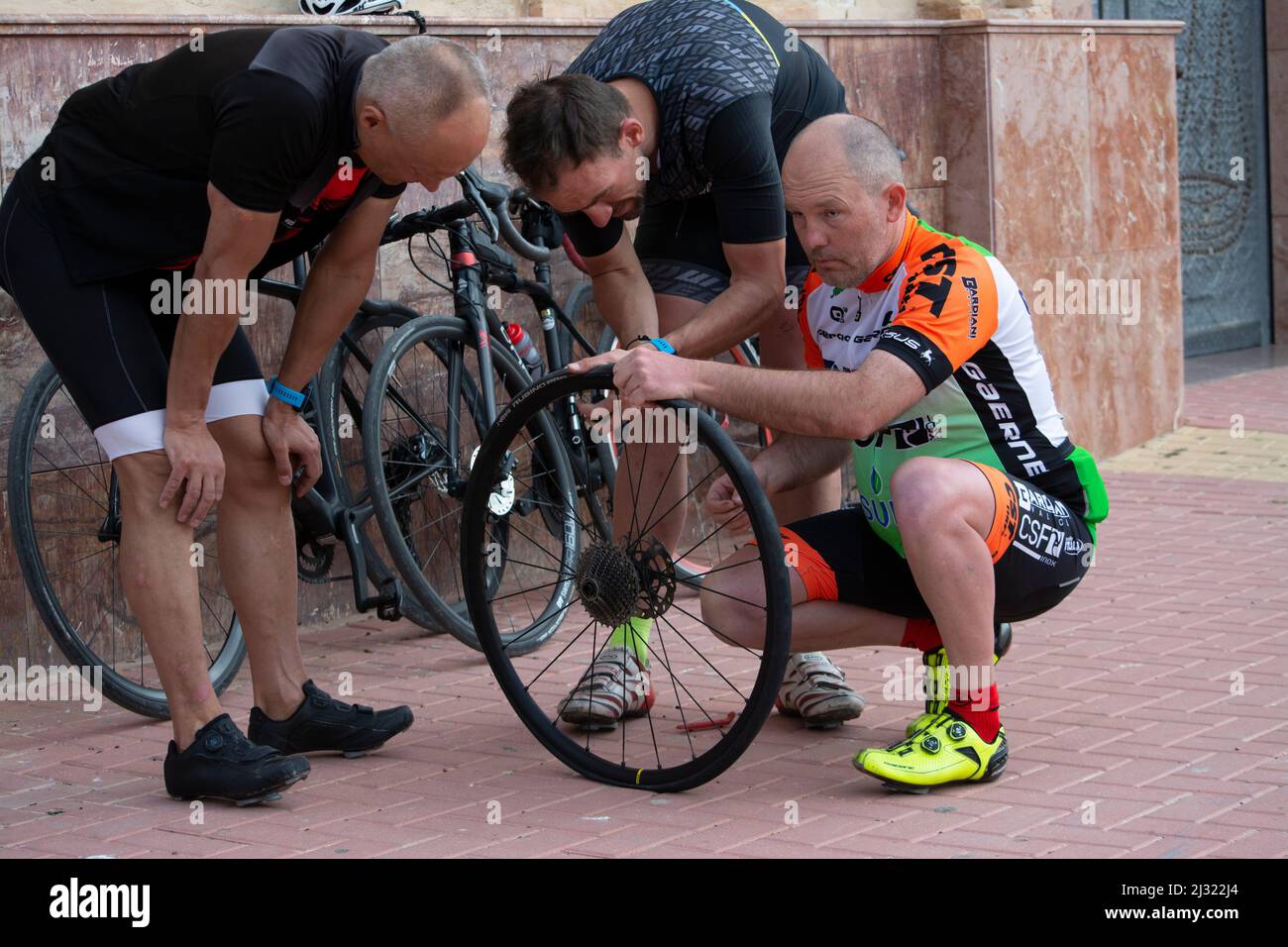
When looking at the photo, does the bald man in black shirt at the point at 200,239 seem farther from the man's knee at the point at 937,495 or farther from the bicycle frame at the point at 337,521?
the man's knee at the point at 937,495

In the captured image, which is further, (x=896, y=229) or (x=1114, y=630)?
(x=1114, y=630)

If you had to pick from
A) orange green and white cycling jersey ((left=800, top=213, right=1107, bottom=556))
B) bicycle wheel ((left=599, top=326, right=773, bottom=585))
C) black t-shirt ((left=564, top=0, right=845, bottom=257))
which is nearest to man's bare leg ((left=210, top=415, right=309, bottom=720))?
black t-shirt ((left=564, top=0, right=845, bottom=257))

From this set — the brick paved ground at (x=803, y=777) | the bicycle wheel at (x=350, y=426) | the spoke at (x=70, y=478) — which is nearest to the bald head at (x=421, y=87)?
the brick paved ground at (x=803, y=777)

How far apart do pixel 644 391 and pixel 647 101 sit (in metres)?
0.83

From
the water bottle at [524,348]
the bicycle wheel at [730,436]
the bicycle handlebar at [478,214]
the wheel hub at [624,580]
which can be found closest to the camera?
the wheel hub at [624,580]

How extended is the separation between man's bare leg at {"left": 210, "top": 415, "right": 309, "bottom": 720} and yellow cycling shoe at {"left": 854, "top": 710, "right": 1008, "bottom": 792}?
136cm

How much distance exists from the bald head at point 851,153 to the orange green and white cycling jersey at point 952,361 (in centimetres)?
17

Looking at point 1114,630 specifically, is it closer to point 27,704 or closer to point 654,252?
point 654,252

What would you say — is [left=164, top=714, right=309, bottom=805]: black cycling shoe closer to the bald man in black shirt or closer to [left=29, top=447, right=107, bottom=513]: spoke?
the bald man in black shirt

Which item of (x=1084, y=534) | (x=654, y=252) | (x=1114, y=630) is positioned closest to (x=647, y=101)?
(x=654, y=252)

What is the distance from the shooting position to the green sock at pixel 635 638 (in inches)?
172

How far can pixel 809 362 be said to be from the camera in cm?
405

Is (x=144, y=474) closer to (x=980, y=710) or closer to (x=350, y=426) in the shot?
(x=350, y=426)

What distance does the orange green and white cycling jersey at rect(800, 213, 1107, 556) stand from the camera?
3.60m
